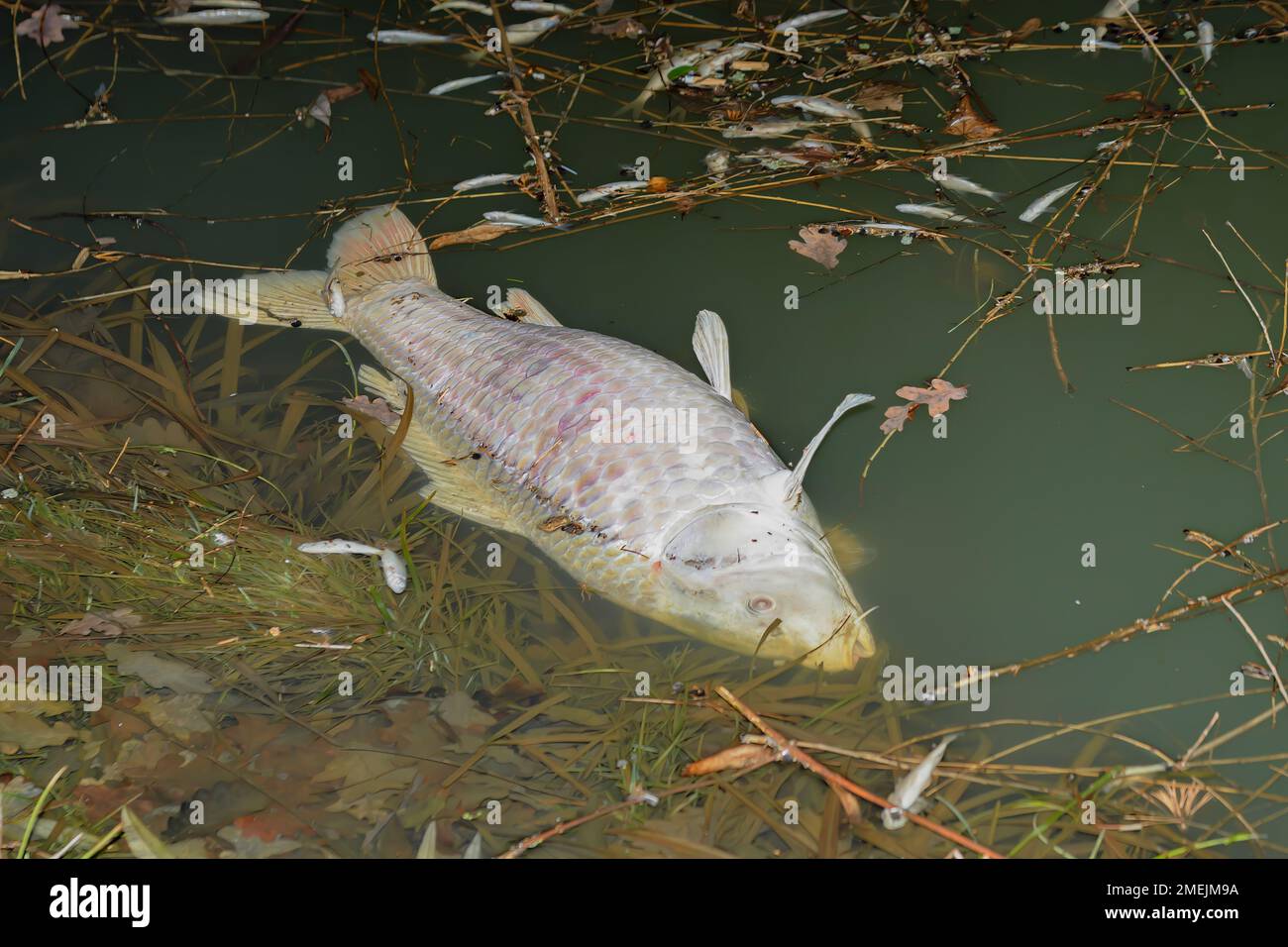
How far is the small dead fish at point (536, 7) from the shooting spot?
4.05m

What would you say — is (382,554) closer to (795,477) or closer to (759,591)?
(759,591)

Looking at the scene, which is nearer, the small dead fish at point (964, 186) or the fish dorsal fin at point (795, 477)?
the fish dorsal fin at point (795, 477)

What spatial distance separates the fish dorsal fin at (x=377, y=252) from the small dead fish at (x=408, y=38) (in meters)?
0.92

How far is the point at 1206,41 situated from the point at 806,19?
1599mm

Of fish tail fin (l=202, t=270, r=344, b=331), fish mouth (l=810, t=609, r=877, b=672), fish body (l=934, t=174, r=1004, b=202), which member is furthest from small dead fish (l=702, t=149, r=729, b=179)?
fish mouth (l=810, t=609, r=877, b=672)

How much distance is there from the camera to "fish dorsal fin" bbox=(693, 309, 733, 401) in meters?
3.12

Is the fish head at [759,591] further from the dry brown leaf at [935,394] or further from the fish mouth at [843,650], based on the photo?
the dry brown leaf at [935,394]

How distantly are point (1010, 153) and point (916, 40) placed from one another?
694mm

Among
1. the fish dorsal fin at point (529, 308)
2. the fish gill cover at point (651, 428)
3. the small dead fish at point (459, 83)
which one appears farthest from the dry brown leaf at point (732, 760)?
the small dead fish at point (459, 83)

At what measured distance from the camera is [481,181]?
144 inches

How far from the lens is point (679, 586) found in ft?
8.55
